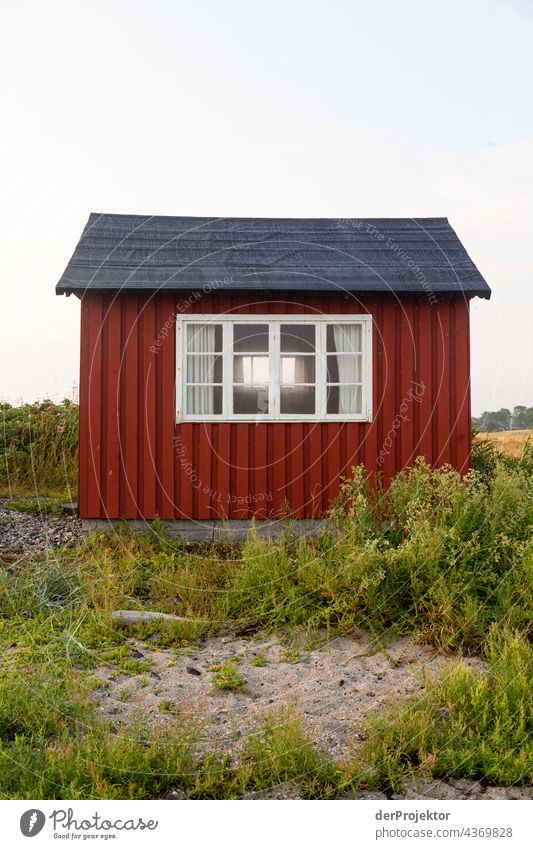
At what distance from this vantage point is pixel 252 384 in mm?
9094

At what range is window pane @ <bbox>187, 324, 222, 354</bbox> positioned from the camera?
29.7ft

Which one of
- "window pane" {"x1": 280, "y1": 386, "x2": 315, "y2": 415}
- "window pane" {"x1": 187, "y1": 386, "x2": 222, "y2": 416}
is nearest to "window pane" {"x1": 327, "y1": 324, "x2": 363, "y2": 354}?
"window pane" {"x1": 187, "y1": 386, "x2": 222, "y2": 416}

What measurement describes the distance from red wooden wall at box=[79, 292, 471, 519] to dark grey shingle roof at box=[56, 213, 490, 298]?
9.2 inches

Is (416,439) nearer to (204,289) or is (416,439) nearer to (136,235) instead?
(204,289)

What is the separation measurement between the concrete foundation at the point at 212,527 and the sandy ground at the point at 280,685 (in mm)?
2987

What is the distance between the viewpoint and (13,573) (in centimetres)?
738

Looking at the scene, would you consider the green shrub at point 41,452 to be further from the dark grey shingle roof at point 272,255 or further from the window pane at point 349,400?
the window pane at point 349,400

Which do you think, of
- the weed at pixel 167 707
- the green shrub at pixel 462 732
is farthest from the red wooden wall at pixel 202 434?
the green shrub at pixel 462 732

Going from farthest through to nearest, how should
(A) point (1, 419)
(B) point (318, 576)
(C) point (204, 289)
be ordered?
(A) point (1, 419) < (C) point (204, 289) < (B) point (318, 576)

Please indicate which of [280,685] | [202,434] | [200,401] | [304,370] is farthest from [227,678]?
[304,370]

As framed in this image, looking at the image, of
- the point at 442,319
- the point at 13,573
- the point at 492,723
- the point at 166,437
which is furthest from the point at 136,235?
the point at 492,723

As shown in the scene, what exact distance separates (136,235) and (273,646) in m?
6.15

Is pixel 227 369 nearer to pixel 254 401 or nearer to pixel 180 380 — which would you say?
pixel 180 380

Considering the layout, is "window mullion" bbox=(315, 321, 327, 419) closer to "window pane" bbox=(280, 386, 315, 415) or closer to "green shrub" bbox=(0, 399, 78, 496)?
"window pane" bbox=(280, 386, 315, 415)
